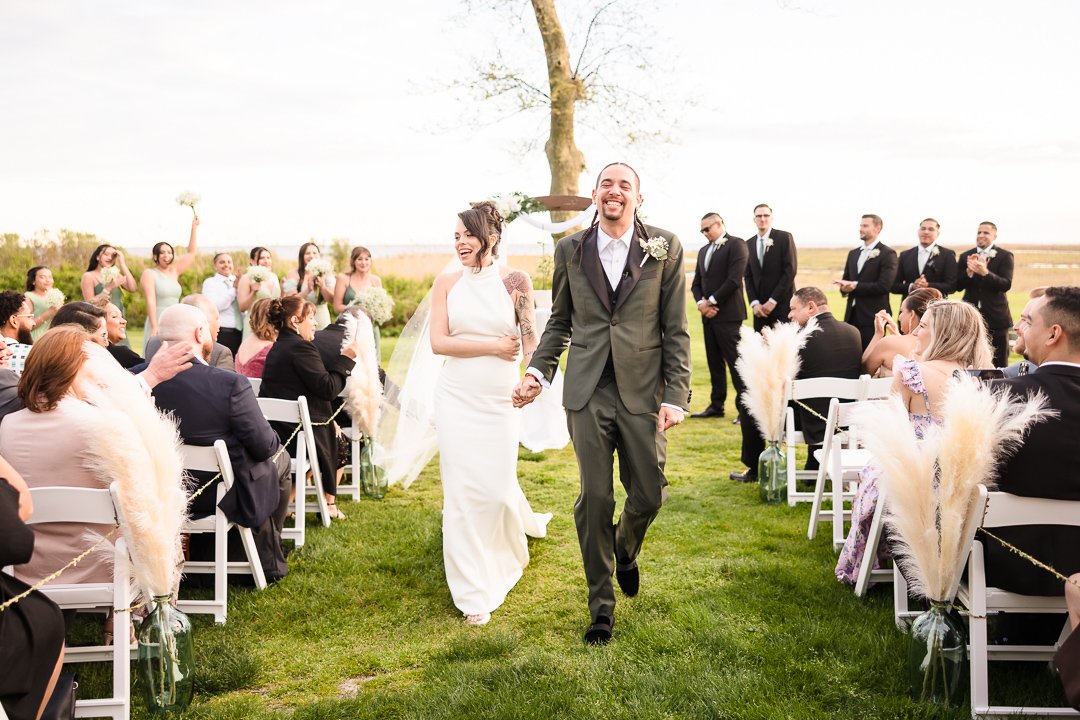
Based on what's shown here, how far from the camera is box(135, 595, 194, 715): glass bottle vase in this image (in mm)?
3533

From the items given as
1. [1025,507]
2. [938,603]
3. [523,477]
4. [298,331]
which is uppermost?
[298,331]

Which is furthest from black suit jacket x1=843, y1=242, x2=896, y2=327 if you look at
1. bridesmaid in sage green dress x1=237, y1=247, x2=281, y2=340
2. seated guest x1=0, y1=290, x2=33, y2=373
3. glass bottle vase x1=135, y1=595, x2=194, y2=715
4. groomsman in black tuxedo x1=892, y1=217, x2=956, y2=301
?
glass bottle vase x1=135, y1=595, x2=194, y2=715

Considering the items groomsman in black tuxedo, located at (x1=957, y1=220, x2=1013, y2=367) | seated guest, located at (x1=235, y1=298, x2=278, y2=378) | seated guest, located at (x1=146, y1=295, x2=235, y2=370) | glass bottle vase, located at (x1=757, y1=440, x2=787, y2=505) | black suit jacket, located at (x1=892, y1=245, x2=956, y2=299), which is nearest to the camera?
seated guest, located at (x1=235, y1=298, x2=278, y2=378)

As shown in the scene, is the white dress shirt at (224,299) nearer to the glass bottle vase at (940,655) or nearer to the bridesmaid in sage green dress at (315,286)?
the bridesmaid in sage green dress at (315,286)

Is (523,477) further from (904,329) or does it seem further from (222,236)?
(222,236)

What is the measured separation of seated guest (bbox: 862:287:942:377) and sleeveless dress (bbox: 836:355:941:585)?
1.76m

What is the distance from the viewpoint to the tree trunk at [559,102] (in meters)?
15.5

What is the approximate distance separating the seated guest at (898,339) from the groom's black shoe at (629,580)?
2.72m

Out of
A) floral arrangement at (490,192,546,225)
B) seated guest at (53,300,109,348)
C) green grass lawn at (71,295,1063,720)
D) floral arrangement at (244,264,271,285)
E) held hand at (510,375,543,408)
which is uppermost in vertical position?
floral arrangement at (490,192,546,225)

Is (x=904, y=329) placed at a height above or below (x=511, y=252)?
below

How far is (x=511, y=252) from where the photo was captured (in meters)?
9.84

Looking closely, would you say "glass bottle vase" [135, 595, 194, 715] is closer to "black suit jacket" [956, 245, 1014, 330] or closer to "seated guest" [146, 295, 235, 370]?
"seated guest" [146, 295, 235, 370]

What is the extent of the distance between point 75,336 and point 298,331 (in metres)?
2.47

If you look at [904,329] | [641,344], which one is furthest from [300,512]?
[904,329]
